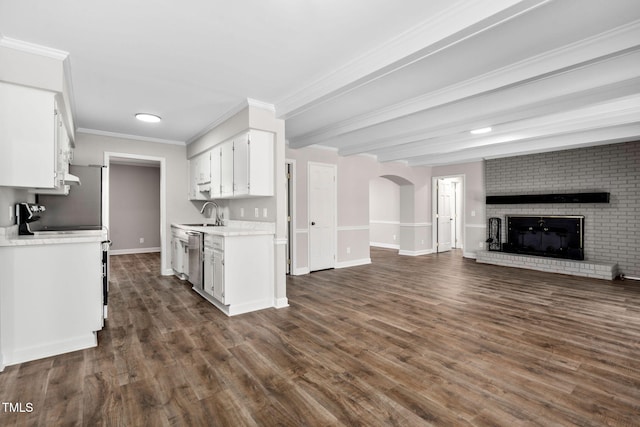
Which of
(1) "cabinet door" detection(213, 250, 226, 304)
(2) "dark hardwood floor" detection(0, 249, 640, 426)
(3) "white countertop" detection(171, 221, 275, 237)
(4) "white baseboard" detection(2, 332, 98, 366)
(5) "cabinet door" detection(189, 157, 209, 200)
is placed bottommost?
(2) "dark hardwood floor" detection(0, 249, 640, 426)

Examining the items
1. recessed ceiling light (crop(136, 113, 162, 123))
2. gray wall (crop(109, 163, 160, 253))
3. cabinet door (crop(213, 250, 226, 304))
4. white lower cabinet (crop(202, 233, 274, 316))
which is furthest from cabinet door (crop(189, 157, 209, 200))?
gray wall (crop(109, 163, 160, 253))

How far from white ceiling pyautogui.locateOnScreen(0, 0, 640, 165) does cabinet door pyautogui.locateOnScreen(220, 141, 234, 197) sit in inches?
17.3

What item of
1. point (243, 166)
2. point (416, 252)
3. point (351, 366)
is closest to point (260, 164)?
point (243, 166)

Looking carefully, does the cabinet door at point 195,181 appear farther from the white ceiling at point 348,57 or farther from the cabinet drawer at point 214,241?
the cabinet drawer at point 214,241

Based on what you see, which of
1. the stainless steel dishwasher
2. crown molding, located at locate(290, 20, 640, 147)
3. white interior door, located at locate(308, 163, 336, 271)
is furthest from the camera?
white interior door, located at locate(308, 163, 336, 271)

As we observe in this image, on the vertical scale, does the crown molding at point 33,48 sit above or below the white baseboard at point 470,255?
above

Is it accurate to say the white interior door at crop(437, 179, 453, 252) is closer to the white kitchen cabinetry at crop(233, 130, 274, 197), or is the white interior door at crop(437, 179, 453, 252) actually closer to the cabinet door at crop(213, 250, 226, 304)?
the white kitchen cabinetry at crop(233, 130, 274, 197)

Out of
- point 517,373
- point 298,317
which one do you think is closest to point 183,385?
point 298,317

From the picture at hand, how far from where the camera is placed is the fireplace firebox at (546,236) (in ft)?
20.4

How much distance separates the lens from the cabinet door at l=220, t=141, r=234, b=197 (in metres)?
4.39

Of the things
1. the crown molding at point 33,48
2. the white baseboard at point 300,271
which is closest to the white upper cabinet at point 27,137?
the crown molding at point 33,48

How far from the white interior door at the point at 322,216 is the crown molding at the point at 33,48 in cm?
399

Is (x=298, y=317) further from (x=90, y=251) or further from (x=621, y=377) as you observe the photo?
(x=621, y=377)

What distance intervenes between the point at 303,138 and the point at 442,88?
107 inches
